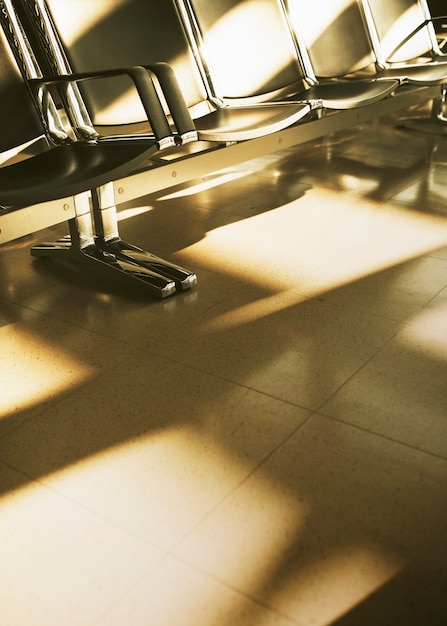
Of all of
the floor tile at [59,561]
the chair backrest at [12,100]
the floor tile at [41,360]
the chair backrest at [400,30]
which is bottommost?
the floor tile at [59,561]

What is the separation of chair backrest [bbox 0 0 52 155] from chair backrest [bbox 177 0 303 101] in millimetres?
794

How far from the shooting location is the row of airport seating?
1.87 metres

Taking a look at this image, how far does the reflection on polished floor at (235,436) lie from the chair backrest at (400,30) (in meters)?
1.52

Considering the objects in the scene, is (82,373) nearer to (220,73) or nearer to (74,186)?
(74,186)

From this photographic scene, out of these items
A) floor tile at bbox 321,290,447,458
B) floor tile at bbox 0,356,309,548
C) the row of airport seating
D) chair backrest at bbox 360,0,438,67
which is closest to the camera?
floor tile at bbox 0,356,309,548

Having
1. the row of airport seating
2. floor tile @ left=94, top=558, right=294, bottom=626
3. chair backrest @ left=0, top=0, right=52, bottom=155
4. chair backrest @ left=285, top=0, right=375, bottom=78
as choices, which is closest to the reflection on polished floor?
floor tile @ left=94, top=558, right=294, bottom=626

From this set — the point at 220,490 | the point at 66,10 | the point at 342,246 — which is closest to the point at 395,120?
the point at 342,246

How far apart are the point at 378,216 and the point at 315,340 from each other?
106 centimetres

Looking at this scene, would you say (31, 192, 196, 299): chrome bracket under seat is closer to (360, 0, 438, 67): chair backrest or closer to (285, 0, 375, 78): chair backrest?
(285, 0, 375, 78): chair backrest

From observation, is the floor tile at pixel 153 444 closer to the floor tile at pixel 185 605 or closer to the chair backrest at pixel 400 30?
the floor tile at pixel 185 605

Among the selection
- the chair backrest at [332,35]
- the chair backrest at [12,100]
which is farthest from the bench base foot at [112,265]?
the chair backrest at [332,35]

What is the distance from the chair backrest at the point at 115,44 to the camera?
2131mm

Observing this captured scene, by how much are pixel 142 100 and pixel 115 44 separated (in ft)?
2.22

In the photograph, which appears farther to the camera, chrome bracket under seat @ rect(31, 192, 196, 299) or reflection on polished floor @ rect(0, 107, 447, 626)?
chrome bracket under seat @ rect(31, 192, 196, 299)
